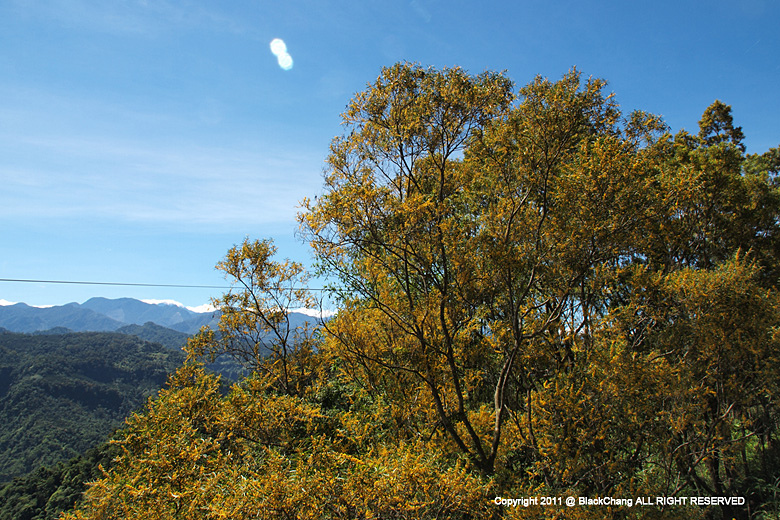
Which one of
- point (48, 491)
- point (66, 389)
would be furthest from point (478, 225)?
point (66, 389)

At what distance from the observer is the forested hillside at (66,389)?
102 metres

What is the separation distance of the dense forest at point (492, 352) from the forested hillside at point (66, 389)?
10008cm

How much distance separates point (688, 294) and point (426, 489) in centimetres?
554

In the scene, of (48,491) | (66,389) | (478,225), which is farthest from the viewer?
(66,389)

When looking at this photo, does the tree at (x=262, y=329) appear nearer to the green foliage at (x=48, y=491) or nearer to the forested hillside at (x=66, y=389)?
the green foliage at (x=48, y=491)

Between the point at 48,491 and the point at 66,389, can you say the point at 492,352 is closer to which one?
the point at 48,491

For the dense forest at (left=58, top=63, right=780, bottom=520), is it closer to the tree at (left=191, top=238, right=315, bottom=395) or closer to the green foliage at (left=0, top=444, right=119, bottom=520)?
the tree at (left=191, top=238, right=315, bottom=395)

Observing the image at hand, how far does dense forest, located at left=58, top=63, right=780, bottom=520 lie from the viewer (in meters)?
5.06

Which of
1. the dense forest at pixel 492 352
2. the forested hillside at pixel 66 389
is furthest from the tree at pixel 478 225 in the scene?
the forested hillside at pixel 66 389

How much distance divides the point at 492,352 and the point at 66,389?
171m

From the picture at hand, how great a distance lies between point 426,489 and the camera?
4629mm

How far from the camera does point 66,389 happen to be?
131500mm

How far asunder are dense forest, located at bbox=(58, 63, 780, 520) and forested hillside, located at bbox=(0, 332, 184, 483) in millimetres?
100076

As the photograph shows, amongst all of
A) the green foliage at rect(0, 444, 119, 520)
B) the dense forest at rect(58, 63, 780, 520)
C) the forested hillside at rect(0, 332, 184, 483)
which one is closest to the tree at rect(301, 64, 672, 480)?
the dense forest at rect(58, 63, 780, 520)
